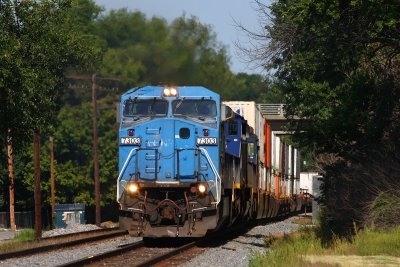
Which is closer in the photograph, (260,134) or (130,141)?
(130,141)

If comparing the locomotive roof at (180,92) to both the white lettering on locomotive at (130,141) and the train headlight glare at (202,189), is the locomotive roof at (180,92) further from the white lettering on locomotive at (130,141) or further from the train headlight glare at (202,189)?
the train headlight glare at (202,189)

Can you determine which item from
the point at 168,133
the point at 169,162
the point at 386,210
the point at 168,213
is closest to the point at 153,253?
the point at 168,213

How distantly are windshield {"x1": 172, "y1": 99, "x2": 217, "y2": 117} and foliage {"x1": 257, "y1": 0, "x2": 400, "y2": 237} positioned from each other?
8.89ft

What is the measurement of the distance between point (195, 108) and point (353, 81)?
5233 mm

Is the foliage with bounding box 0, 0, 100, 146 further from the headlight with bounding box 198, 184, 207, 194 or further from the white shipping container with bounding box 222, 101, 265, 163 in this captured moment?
the headlight with bounding box 198, 184, 207, 194

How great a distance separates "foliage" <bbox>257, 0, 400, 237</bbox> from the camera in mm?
20266

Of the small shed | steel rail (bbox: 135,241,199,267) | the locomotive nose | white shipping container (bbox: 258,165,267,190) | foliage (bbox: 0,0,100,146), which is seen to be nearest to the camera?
steel rail (bbox: 135,241,199,267)

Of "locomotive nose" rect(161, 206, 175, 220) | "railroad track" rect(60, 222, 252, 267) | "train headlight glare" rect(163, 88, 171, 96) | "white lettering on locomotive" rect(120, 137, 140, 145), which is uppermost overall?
"train headlight glare" rect(163, 88, 171, 96)

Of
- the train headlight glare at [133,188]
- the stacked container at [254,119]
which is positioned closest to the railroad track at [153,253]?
the train headlight glare at [133,188]

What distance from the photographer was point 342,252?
18.0 m

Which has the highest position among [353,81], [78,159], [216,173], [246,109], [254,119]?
[353,81]

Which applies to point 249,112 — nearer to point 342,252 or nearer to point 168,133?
point 168,133

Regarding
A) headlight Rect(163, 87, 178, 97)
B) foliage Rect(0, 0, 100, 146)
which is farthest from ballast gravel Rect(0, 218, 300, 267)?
foliage Rect(0, 0, 100, 146)

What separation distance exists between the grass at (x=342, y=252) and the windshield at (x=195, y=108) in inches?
170
